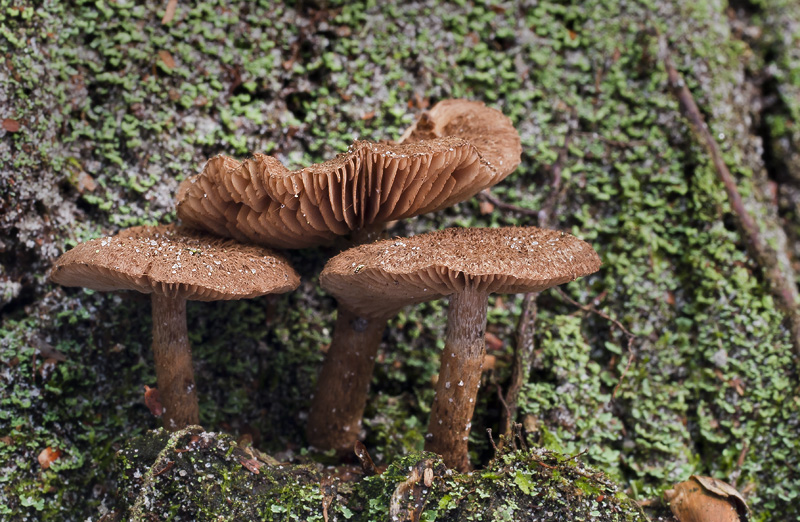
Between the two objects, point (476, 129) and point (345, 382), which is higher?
point (476, 129)

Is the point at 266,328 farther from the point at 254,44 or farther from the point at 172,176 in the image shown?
the point at 254,44

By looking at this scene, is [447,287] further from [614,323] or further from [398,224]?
[614,323]

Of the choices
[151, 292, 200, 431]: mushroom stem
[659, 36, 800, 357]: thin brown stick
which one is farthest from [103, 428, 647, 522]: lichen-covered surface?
[659, 36, 800, 357]: thin brown stick

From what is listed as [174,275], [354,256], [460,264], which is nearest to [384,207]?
[354,256]

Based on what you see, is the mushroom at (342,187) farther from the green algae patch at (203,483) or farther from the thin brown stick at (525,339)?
the green algae patch at (203,483)

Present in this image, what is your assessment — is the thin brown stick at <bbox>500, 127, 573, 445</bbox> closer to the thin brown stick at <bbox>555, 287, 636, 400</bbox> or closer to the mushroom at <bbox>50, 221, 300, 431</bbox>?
the thin brown stick at <bbox>555, 287, 636, 400</bbox>

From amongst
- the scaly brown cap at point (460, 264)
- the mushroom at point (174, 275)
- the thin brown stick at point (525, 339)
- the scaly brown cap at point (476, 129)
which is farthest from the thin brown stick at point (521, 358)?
the mushroom at point (174, 275)

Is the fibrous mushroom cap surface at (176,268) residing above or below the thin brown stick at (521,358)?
above
